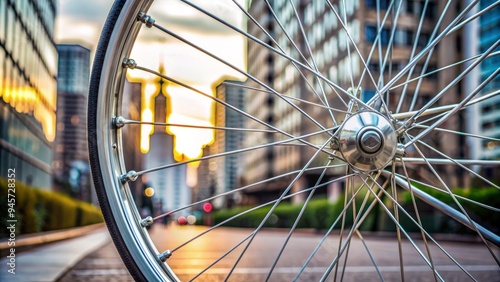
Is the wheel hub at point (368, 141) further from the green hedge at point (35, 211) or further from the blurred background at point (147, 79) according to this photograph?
the green hedge at point (35, 211)

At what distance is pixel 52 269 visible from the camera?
6312 mm

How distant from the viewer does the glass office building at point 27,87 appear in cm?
1552

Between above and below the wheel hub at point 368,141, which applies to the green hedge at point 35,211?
below

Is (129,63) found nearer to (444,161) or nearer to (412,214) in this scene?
(444,161)

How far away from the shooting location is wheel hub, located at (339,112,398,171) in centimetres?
200

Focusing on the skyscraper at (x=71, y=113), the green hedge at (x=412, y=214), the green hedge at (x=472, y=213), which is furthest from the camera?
the skyscraper at (x=71, y=113)

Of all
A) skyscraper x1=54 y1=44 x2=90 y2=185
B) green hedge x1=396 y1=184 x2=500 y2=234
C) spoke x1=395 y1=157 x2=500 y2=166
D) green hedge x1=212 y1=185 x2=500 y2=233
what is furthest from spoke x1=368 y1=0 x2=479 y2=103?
skyscraper x1=54 y1=44 x2=90 y2=185

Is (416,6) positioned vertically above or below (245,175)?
above

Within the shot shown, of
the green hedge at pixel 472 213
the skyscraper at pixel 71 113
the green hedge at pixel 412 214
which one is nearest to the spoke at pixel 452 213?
the green hedge at pixel 412 214

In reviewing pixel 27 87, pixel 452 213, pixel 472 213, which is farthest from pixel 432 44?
pixel 27 87

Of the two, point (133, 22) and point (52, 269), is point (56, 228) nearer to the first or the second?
point (52, 269)

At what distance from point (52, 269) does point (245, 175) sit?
91570 millimetres

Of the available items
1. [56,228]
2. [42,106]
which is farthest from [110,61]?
[42,106]

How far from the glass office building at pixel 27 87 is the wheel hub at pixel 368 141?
13.0 meters
